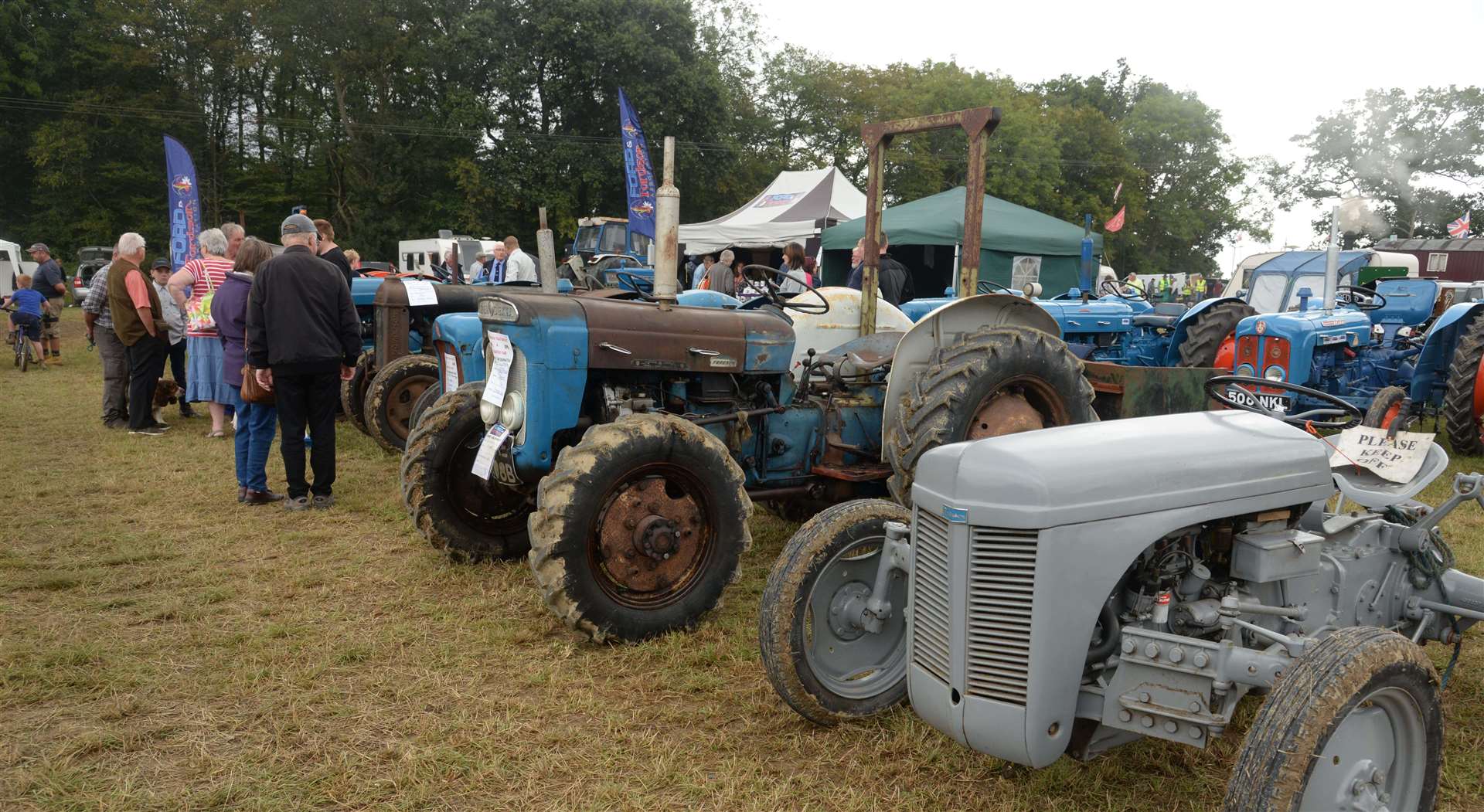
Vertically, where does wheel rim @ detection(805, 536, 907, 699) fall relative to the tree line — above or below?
below

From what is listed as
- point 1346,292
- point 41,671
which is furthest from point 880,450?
point 1346,292

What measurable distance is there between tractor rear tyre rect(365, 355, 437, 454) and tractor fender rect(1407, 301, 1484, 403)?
25.0 ft

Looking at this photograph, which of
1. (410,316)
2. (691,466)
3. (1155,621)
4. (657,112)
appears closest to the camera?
(1155,621)

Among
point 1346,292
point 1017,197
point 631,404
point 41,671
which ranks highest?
point 1017,197

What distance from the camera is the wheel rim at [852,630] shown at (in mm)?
2805

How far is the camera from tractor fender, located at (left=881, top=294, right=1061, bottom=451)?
4.29 meters

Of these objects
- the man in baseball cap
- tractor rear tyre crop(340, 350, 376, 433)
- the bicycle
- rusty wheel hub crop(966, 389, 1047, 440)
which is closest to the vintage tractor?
rusty wheel hub crop(966, 389, 1047, 440)

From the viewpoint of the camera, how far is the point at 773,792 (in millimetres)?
2539

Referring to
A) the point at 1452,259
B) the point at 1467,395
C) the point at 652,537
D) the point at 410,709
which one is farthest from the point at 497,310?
the point at 1452,259

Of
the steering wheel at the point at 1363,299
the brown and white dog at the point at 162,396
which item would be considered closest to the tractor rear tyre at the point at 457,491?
the brown and white dog at the point at 162,396

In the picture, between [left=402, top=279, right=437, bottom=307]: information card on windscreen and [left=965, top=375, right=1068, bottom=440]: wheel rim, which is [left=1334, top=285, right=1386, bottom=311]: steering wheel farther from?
[left=402, top=279, right=437, bottom=307]: information card on windscreen

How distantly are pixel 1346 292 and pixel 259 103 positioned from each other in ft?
104

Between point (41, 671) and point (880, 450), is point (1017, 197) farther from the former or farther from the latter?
point (41, 671)

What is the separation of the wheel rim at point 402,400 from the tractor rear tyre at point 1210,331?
6285 mm
